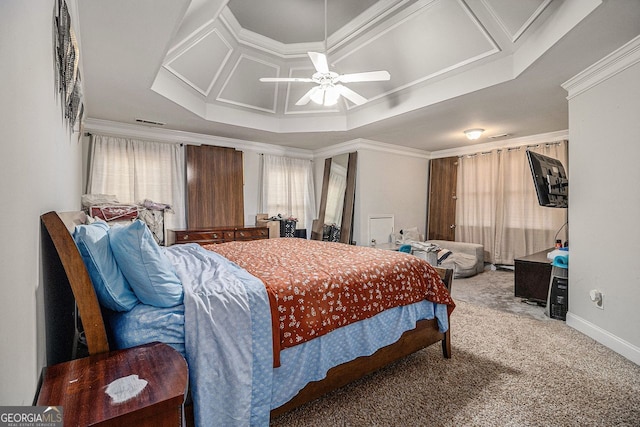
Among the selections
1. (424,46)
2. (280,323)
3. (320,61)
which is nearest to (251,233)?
(320,61)

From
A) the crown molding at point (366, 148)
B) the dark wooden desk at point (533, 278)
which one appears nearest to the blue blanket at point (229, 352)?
the dark wooden desk at point (533, 278)

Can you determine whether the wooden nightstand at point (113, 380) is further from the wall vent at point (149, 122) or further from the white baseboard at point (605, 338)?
the wall vent at point (149, 122)

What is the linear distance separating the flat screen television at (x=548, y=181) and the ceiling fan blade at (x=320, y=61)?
7.93 feet

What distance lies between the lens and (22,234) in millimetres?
830

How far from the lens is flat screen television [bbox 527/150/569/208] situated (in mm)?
3105

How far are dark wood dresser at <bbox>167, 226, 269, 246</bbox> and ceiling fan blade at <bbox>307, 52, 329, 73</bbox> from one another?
2.97 m

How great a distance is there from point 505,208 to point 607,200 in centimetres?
307

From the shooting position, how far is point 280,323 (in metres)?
1.47

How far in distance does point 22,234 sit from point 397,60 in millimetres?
3623

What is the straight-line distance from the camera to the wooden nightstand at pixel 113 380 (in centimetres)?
78

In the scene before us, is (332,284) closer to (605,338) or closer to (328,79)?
(328,79)

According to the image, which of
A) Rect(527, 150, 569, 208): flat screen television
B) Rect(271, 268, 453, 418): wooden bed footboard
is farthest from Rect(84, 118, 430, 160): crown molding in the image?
Rect(271, 268, 453, 418): wooden bed footboard

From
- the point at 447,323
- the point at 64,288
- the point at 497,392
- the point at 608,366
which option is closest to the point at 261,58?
the point at 64,288

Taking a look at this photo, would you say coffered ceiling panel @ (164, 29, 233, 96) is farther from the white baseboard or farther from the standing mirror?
the white baseboard
